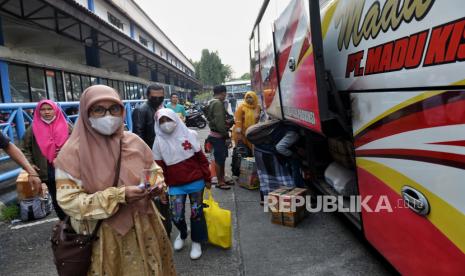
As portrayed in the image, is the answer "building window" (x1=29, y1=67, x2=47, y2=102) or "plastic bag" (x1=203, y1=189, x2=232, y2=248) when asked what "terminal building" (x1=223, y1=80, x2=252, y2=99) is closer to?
"building window" (x1=29, y1=67, x2=47, y2=102)

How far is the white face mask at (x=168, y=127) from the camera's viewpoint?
311 centimetres

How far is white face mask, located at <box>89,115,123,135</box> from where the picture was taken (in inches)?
72.1

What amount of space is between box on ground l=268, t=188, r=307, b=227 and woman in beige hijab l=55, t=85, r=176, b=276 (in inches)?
86.8

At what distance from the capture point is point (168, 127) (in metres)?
3.12

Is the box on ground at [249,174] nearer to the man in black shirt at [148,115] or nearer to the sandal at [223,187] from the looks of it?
the sandal at [223,187]

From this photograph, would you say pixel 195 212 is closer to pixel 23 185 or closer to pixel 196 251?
pixel 196 251

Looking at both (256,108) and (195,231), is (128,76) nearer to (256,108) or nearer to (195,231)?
(256,108)

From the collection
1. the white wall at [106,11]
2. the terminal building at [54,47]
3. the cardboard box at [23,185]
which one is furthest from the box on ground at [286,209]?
the white wall at [106,11]

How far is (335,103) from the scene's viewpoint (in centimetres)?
287

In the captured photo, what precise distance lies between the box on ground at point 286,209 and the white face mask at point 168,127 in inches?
64.8

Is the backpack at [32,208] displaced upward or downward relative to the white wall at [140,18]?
downward

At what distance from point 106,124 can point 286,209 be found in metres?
2.67

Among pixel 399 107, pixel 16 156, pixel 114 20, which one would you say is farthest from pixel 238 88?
pixel 399 107

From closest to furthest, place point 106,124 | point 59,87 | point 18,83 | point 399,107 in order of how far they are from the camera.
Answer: point 106,124 < point 399,107 < point 18,83 < point 59,87
